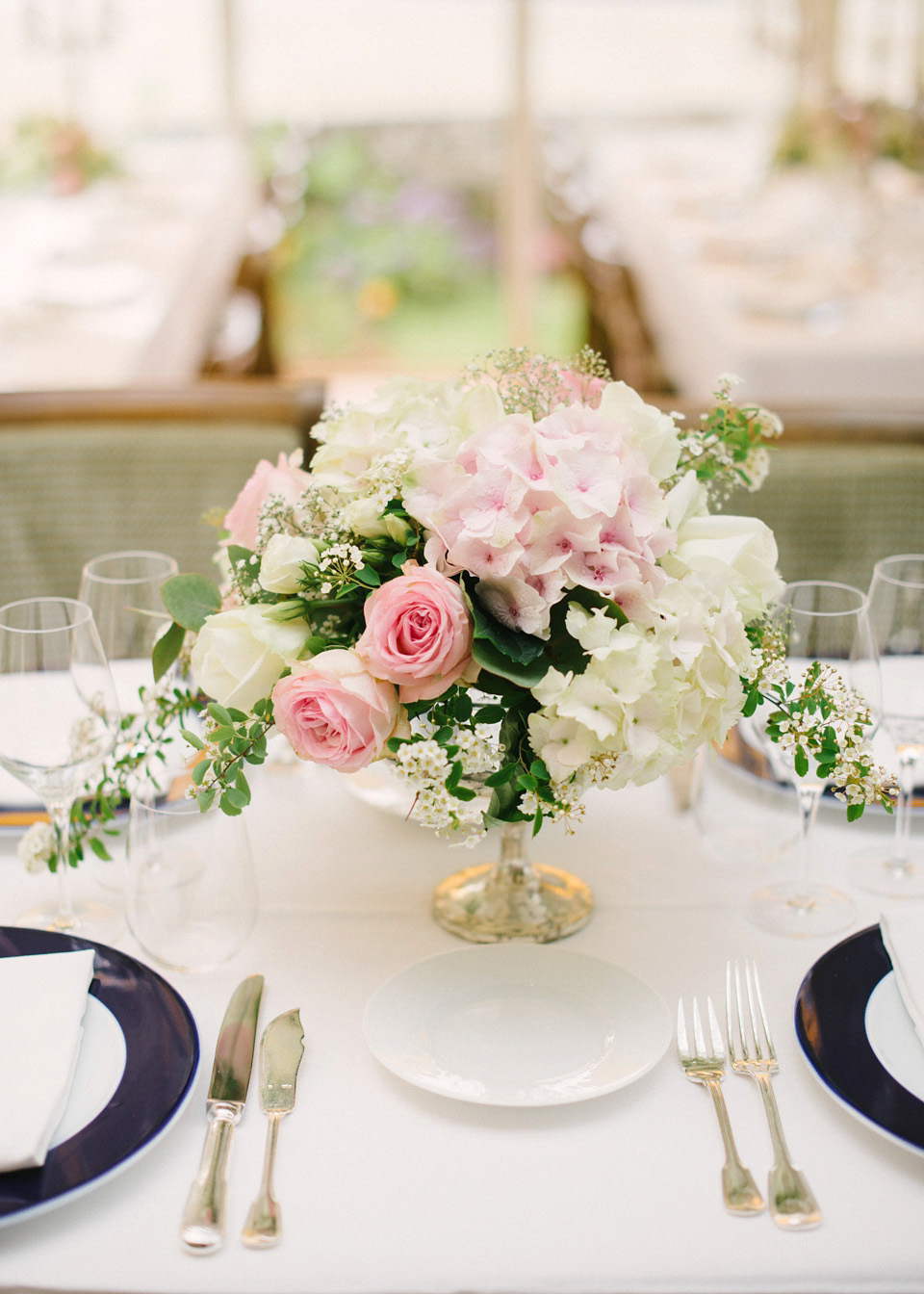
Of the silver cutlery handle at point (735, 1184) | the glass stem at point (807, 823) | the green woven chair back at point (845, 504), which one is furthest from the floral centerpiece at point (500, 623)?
the green woven chair back at point (845, 504)

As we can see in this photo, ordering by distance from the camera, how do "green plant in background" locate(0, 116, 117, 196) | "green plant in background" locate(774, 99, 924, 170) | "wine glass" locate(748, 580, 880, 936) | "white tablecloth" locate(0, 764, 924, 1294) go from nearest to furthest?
"white tablecloth" locate(0, 764, 924, 1294)
"wine glass" locate(748, 580, 880, 936)
"green plant in background" locate(774, 99, 924, 170)
"green plant in background" locate(0, 116, 117, 196)

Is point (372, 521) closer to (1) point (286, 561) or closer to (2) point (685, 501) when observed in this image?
(1) point (286, 561)

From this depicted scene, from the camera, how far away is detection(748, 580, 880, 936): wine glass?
1.03 m

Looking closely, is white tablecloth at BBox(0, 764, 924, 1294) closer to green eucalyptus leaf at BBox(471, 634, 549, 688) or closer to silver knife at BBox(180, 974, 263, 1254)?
silver knife at BBox(180, 974, 263, 1254)

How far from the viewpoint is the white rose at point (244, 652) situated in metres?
0.89

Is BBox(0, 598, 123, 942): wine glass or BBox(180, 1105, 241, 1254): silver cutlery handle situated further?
BBox(0, 598, 123, 942): wine glass

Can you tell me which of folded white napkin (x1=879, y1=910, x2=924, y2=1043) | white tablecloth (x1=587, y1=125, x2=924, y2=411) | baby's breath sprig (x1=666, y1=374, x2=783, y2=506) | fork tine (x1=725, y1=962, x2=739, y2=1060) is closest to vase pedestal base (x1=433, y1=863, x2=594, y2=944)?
fork tine (x1=725, y1=962, x2=739, y2=1060)

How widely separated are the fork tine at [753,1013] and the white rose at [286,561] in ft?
1.45

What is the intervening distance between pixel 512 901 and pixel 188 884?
0.87ft

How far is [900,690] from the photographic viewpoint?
106cm

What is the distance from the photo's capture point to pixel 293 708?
0.83m

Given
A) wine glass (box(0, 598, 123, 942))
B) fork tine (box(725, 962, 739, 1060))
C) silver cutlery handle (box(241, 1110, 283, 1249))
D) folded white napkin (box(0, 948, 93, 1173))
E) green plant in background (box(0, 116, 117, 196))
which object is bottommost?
fork tine (box(725, 962, 739, 1060))

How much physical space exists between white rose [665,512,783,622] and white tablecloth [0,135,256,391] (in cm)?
141

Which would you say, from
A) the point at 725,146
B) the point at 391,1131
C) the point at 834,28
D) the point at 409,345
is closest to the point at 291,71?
the point at 409,345
